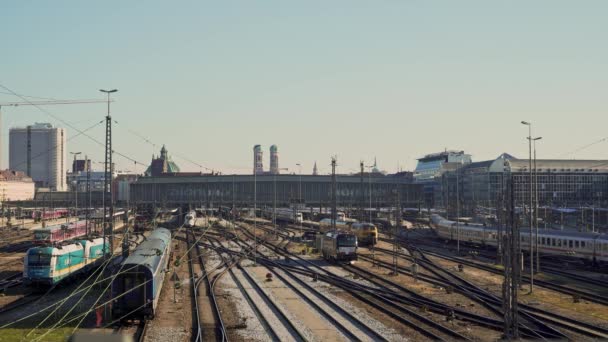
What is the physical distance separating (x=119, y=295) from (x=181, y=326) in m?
3.43

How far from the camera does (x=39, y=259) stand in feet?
144

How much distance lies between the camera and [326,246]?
67.6 meters

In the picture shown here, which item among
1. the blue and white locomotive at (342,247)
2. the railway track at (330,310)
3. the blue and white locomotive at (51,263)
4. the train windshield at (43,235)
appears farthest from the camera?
the train windshield at (43,235)

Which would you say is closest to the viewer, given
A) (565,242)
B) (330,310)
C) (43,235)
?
(330,310)

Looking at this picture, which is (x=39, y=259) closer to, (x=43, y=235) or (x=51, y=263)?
(x=51, y=263)

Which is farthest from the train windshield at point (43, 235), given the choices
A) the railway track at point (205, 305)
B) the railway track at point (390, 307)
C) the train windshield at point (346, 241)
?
the train windshield at point (346, 241)

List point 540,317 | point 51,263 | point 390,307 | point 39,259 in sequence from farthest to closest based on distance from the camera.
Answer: point 51,263 < point 39,259 < point 390,307 < point 540,317

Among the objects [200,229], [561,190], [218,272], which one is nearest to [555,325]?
[218,272]

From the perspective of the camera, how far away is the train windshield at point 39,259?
43688 millimetres

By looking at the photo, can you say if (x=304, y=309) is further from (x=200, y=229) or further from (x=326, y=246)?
(x=200, y=229)

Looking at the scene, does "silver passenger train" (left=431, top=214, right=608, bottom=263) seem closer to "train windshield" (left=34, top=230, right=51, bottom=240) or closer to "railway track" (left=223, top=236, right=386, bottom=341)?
"railway track" (left=223, top=236, right=386, bottom=341)

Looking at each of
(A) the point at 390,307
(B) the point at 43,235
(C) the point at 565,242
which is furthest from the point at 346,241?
(B) the point at 43,235

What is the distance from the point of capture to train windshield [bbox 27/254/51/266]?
43.7 m

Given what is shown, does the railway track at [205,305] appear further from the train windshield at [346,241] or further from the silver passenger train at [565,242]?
the silver passenger train at [565,242]
